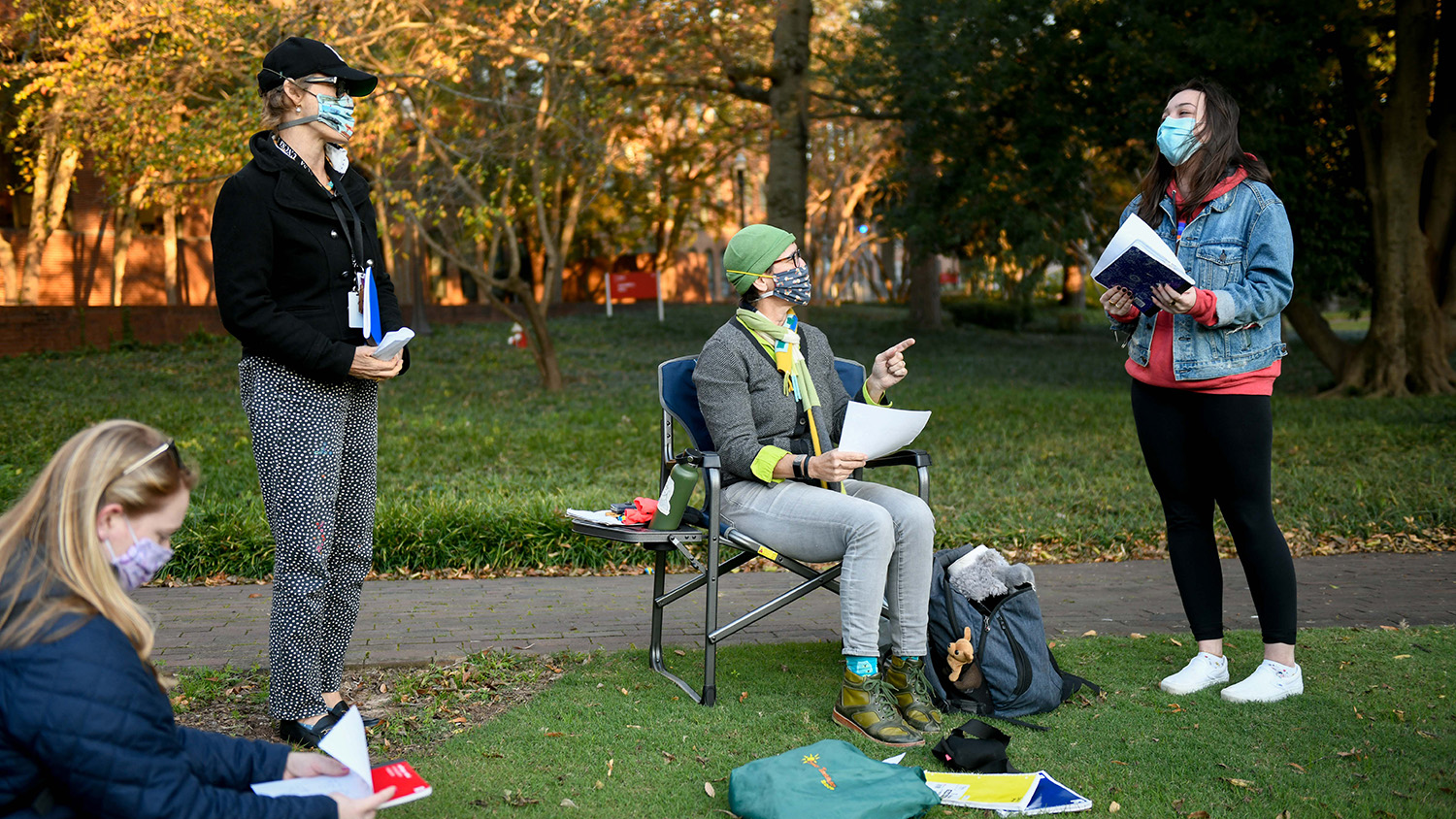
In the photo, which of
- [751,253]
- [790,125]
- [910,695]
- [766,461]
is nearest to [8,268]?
[790,125]

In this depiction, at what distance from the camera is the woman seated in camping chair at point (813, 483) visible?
13.1 ft

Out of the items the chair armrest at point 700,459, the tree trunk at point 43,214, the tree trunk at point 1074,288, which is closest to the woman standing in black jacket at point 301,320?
the chair armrest at point 700,459

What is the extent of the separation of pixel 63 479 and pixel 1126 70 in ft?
50.1

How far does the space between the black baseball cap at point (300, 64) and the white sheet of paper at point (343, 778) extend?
81.2 inches

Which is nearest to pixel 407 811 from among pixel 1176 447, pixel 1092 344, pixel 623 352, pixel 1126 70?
pixel 1176 447

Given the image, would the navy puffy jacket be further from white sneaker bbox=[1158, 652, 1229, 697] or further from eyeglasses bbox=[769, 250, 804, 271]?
white sneaker bbox=[1158, 652, 1229, 697]

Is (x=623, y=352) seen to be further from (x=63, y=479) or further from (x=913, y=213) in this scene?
(x=63, y=479)

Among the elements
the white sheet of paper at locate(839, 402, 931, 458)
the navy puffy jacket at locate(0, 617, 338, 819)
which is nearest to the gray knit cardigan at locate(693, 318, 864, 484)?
the white sheet of paper at locate(839, 402, 931, 458)

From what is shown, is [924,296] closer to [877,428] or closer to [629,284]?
[629,284]

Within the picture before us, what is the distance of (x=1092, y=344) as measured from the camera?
26.3 m

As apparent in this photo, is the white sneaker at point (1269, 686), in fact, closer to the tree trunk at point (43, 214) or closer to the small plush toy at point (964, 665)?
the small plush toy at point (964, 665)

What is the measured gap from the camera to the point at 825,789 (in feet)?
10.6

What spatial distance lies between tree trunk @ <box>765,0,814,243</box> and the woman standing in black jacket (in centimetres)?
893

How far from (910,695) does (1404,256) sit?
12568 millimetres
